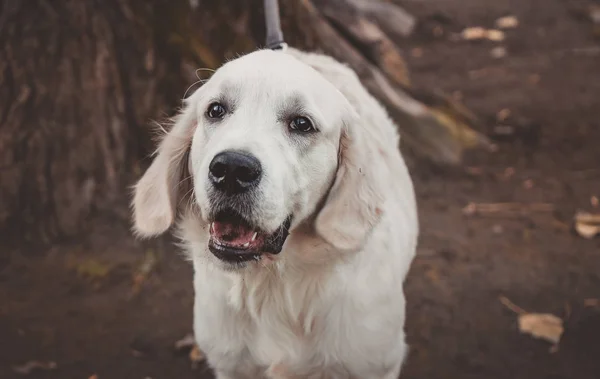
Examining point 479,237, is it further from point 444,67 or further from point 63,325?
point 444,67

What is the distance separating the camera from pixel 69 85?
340 centimetres

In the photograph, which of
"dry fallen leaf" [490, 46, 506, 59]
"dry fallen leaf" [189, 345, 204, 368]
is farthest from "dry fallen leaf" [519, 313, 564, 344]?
"dry fallen leaf" [490, 46, 506, 59]

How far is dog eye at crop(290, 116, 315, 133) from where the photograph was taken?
2012 millimetres

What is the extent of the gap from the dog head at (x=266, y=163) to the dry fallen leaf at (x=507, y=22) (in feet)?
17.9

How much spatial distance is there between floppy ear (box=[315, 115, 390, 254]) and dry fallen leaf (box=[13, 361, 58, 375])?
5.35ft

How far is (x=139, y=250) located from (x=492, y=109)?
10.0 ft

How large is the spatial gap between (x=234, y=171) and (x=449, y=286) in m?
1.96

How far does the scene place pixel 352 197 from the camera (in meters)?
2.10

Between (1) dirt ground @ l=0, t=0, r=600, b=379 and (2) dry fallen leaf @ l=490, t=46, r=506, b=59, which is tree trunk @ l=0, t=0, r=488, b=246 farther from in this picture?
(2) dry fallen leaf @ l=490, t=46, r=506, b=59

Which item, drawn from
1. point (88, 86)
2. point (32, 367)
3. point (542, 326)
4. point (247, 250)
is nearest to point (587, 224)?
point (542, 326)

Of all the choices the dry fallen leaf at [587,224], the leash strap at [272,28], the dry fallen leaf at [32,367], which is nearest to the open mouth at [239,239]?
the leash strap at [272,28]

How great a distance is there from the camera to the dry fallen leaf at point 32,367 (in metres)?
2.97

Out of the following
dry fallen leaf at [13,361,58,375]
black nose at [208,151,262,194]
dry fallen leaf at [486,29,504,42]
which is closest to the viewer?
black nose at [208,151,262,194]

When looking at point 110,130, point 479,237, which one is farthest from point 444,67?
point 110,130
